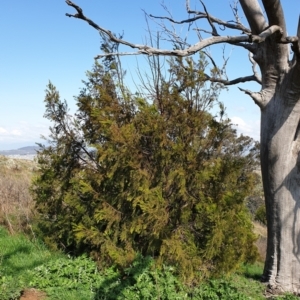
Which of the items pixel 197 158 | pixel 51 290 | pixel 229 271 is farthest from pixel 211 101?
pixel 51 290

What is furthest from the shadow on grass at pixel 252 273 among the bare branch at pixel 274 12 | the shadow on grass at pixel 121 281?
the bare branch at pixel 274 12

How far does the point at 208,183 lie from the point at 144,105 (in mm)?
1501

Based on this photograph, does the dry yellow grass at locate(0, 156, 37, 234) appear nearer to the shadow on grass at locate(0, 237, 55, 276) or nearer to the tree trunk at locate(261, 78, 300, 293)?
the shadow on grass at locate(0, 237, 55, 276)

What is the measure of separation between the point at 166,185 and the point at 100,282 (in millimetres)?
1627

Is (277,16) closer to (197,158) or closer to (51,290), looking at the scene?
(197,158)

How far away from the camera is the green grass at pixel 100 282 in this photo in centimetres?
479

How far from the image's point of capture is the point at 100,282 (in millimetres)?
5164

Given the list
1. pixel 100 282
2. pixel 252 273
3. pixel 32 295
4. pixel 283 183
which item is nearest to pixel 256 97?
pixel 283 183

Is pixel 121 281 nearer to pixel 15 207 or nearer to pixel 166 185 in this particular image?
pixel 166 185

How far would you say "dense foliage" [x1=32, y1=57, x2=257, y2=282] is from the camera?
537 cm

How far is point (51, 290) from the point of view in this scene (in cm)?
488

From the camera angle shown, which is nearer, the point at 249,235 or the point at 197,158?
the point at 197,158

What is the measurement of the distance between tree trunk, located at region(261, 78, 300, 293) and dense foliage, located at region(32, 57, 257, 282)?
53cm

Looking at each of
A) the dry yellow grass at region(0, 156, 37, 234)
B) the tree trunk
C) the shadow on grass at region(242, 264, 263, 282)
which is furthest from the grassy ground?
the dry yellow grass at region(0, 156, 37, 234)
